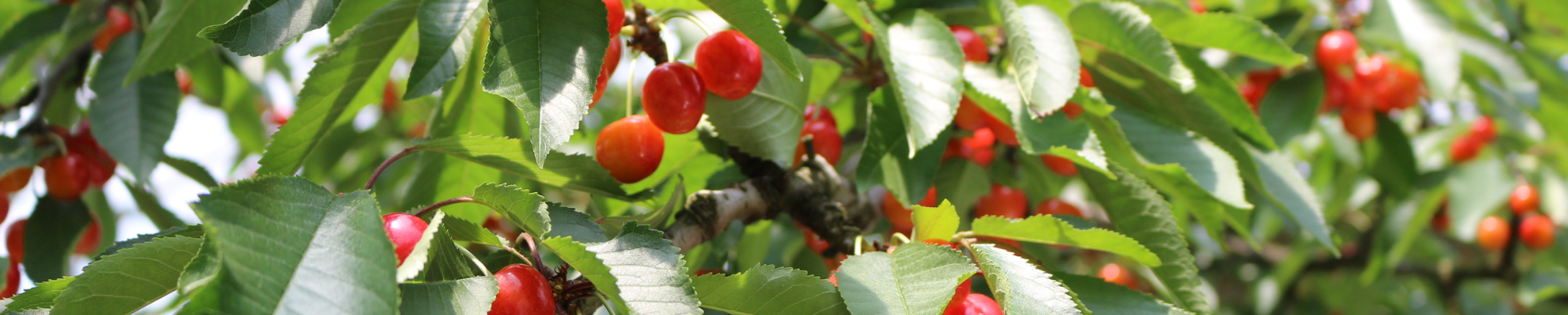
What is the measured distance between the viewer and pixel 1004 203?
1104 millimetres

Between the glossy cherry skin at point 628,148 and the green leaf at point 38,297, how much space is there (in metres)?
0.35

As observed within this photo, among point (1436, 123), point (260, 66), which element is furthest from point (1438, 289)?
point (260, 66)

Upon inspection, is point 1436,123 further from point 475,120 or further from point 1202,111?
point 475,120

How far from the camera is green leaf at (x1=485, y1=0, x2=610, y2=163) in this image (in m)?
0.48

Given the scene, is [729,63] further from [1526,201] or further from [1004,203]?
[1526,201]

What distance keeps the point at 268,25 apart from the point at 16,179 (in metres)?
0.89

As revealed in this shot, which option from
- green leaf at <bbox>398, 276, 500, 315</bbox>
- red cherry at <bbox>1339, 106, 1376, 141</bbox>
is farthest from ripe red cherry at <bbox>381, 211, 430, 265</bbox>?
red cherry at <bbox>1339, 106, 1376, 141</bbox>

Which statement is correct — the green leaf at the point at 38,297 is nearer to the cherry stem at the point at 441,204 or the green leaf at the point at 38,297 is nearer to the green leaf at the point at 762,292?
the cherry stem at the point at 441,204

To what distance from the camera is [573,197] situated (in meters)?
1.29

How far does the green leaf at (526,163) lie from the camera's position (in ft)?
1.93

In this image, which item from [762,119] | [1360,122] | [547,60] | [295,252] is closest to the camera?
[295,252]

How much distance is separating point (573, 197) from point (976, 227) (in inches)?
31.5

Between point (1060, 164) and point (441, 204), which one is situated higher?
point (441, 204)

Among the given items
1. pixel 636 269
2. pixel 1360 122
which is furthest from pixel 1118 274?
pixel 636 269
